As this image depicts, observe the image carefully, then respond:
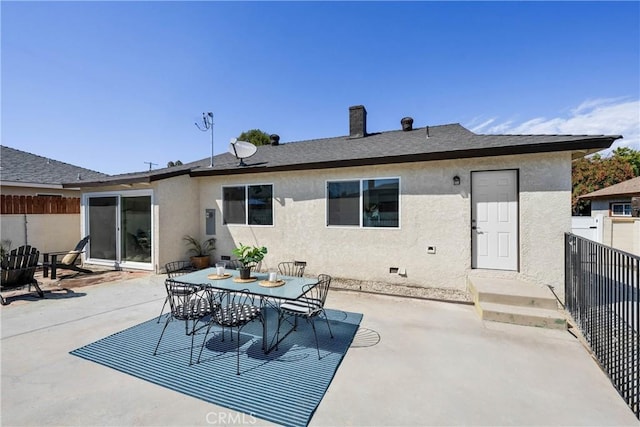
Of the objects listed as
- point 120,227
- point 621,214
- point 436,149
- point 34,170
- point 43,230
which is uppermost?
point 34,170

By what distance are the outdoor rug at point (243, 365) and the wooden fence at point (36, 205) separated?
8.11 meters

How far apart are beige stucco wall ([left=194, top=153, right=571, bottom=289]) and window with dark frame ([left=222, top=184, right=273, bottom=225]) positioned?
8.0 inches

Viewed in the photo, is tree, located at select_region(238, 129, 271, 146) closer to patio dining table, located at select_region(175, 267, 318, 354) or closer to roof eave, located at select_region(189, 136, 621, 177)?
roof eave, located at select_region(189, 136, 621, 177)

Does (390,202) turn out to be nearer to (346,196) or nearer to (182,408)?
(346,196)

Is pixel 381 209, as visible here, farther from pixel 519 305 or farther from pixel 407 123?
pixel 407 123

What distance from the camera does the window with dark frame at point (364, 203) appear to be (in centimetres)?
613

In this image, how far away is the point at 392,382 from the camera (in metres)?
2.69

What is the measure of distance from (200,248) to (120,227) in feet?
7.99

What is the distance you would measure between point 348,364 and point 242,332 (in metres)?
1.79

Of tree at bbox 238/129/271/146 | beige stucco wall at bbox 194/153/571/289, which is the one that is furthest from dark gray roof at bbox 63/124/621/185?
tree at bbox 238/129/271/146

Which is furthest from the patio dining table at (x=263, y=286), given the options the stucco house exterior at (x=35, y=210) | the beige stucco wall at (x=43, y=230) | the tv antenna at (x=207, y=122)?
the beige stucco wall at (x=43, y=230)

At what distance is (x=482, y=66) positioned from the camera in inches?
325

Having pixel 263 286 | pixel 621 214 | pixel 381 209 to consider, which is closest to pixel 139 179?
pixel 263 286

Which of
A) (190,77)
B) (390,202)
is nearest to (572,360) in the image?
(390,202)
